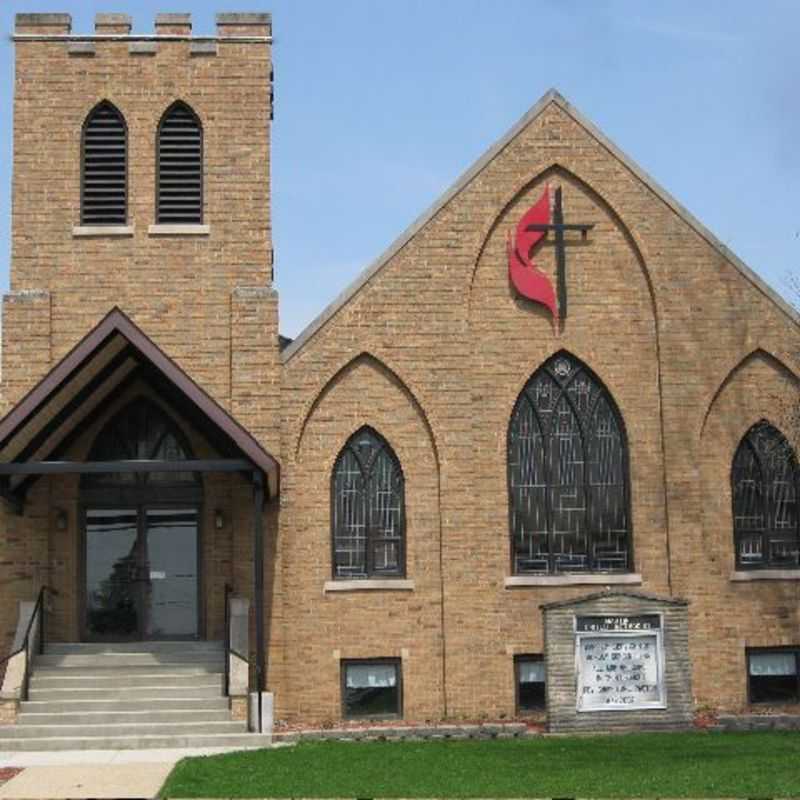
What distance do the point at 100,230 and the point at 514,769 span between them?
10.2m

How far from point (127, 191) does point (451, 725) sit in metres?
8.93

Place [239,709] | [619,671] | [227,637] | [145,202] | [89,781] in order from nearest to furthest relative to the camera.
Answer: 1. [89,781]
2. [239,709]
3. [619,671]
4. [227,637]
5. [145,202]

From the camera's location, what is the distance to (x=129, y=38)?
20.3 meters

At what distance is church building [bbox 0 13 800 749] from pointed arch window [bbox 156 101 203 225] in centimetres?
4

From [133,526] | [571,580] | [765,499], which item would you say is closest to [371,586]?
[571,580]

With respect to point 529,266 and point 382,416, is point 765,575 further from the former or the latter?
point 382,416

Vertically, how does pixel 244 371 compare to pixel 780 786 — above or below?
above

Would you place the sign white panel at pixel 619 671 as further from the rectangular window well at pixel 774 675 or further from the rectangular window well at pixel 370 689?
the rectangular window well at pixel 370 689

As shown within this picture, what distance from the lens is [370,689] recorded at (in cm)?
1931

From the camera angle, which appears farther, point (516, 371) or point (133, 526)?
point (516, 371)

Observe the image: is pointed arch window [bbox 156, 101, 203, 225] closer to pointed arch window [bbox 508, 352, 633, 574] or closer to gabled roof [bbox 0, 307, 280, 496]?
gabled roof [bbox 0, 307, 280, 496]

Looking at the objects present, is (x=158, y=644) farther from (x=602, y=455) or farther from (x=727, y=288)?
(x=727, y=288)

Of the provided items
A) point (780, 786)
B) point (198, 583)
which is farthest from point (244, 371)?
point (780, 786)

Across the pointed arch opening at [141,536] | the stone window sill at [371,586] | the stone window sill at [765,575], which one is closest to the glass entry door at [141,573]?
the pointed arch opening at [141,536]
